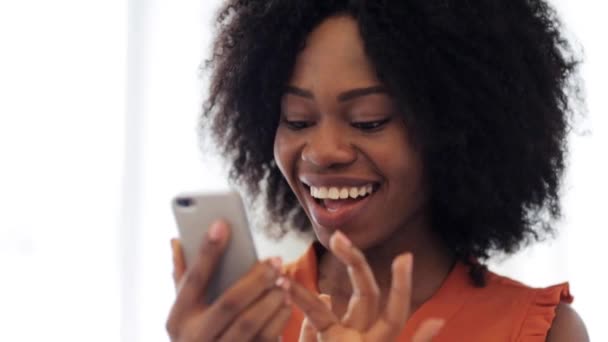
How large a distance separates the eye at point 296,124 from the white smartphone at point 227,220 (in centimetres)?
22

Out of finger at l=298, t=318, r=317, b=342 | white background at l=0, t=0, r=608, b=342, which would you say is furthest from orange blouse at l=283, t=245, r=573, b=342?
white background at l=0, t=0, r=608, b=342

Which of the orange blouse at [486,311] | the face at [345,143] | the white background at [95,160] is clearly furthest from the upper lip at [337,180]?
the white background at [95,160]

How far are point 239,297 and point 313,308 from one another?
0.08m

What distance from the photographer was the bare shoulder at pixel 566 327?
3.51 feet

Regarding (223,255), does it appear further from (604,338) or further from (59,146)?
(604,338)

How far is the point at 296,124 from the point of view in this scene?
103cm

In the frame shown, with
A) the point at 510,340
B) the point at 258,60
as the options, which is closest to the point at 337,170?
the point at 258,60

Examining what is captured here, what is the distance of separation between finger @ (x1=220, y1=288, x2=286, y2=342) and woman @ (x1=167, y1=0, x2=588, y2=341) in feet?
0.10

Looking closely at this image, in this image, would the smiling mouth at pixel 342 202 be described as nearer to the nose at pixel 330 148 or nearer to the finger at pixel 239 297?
the nose at pixel 330 148

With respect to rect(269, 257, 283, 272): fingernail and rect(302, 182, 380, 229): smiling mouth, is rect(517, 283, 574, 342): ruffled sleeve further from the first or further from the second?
rect(269, 257, 283, 272): fingernail

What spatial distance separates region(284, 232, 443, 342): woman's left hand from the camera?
2.65 ft

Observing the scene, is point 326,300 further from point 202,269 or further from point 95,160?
point 95,160

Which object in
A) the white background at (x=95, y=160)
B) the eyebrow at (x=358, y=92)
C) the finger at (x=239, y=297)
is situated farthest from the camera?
the white background at (x=95, y=160)

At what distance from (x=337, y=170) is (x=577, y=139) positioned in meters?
1.21
